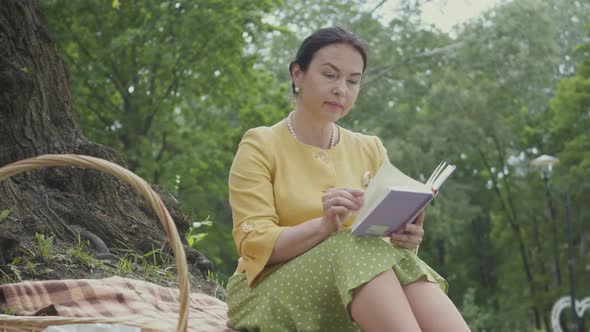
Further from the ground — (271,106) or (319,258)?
(319,258)

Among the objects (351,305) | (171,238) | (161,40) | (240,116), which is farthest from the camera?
(240,116)

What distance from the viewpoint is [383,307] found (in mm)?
2521

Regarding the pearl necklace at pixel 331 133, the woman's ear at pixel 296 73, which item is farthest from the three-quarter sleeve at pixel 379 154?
the woman's ear at pixel 296 73

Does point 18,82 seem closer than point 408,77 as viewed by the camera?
Yes

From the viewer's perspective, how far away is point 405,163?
1870 cm

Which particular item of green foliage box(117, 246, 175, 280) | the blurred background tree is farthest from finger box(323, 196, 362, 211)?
the blurred background tree

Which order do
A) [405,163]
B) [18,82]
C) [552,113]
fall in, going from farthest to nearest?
1. [552,113]
2. [405,163]
3. [18,82]

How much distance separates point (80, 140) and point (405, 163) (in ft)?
46.3

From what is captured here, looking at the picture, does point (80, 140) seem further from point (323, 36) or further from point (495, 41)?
point (495, 41)

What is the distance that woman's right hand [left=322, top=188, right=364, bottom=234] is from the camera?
2688 millimetres

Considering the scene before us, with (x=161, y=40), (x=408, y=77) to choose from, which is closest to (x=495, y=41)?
(x=408, y=77)

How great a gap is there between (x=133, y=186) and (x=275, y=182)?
0.81 m

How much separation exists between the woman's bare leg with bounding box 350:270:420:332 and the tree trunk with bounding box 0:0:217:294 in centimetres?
225

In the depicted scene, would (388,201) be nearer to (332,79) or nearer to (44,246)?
(332,79)
